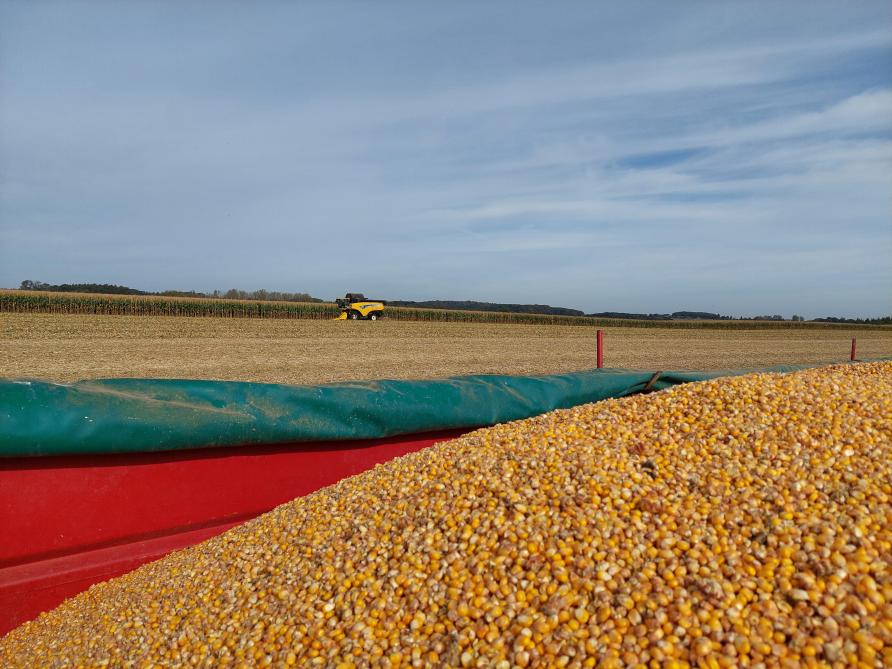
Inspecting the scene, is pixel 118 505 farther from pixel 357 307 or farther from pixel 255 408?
pixel 357 307

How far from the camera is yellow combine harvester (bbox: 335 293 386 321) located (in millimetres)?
30078

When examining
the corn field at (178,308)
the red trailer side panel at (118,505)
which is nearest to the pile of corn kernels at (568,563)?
the red trailer side panel at (118,505)

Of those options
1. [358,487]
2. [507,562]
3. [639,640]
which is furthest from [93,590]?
[639,640]

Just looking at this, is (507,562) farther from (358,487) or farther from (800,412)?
(800,412)

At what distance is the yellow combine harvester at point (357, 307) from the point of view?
1184 inches

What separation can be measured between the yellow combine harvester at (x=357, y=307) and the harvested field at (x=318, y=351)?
3456mm

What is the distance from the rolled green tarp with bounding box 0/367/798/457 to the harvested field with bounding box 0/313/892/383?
291 inches

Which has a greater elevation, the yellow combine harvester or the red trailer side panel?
the yellow combine harvester

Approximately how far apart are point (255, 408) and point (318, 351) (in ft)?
44.6

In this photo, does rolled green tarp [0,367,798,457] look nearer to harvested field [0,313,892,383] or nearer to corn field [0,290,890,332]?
harvested field [0,313,892,383]

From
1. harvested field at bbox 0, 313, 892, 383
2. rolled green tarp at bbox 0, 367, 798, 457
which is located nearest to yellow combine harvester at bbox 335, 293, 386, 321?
harvested field at bbox 0, 313, 892, 383

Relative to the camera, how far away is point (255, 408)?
10.6 feet

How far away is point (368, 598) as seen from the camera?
7.22ft

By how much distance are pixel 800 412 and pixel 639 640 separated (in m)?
1.76
